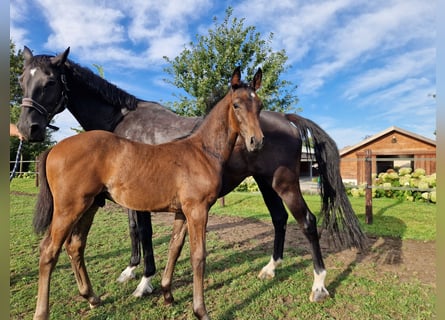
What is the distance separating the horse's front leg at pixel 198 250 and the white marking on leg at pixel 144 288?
863 millimetres

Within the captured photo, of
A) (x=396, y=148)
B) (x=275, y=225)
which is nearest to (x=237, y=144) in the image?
(x=275, y=225)

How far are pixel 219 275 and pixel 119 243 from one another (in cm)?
229

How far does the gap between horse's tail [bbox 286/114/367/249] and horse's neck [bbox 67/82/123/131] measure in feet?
7.55

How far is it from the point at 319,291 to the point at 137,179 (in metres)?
2.24

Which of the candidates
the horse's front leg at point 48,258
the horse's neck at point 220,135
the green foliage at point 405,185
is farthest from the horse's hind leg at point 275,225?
the green foliage at point 405,185

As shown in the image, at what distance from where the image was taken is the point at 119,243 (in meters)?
4.73

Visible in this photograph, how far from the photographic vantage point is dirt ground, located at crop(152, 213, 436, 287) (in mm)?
3518

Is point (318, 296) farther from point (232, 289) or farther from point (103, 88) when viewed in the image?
point (103, 88)

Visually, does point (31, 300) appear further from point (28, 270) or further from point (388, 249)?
point (388, 249)

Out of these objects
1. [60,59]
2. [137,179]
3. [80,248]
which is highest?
[60,59]

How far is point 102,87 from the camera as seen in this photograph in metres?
3.09

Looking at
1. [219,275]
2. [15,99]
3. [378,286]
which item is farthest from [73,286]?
[15,99]

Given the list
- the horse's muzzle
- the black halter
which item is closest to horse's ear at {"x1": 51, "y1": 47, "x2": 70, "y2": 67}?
the black halter

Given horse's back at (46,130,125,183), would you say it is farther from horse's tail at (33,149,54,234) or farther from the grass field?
the grass field
